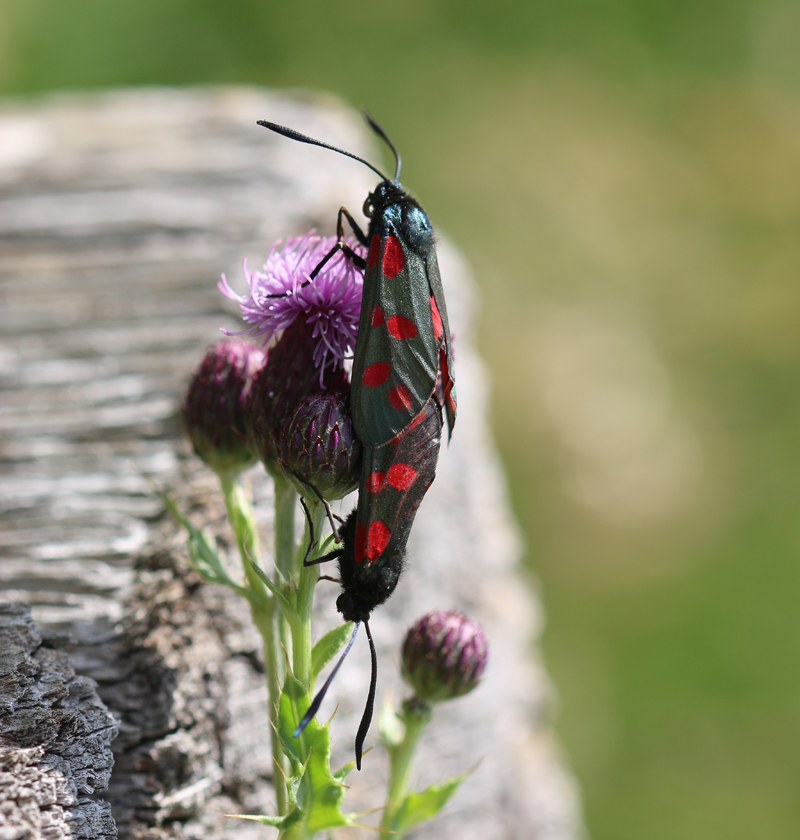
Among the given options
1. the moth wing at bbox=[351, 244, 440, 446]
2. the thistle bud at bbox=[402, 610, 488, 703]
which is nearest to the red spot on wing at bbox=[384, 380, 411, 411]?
the moth wing at bbox=[351, 244, 440, 446]

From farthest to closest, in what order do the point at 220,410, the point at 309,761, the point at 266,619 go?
the point at 220,410 → the point at 266,619 → the point at 309,761

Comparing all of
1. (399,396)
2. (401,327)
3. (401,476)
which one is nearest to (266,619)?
(401,476)

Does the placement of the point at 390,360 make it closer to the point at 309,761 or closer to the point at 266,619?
the point at 266,619

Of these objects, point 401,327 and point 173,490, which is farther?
point 173,490

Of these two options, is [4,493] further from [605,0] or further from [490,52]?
[605,0]

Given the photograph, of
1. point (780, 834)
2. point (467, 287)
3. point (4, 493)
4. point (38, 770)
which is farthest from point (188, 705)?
point (780, 834)

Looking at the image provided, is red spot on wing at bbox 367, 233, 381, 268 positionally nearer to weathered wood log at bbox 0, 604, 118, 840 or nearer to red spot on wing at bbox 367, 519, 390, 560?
red spot on wing at bbox 367, 519, 390, 560
